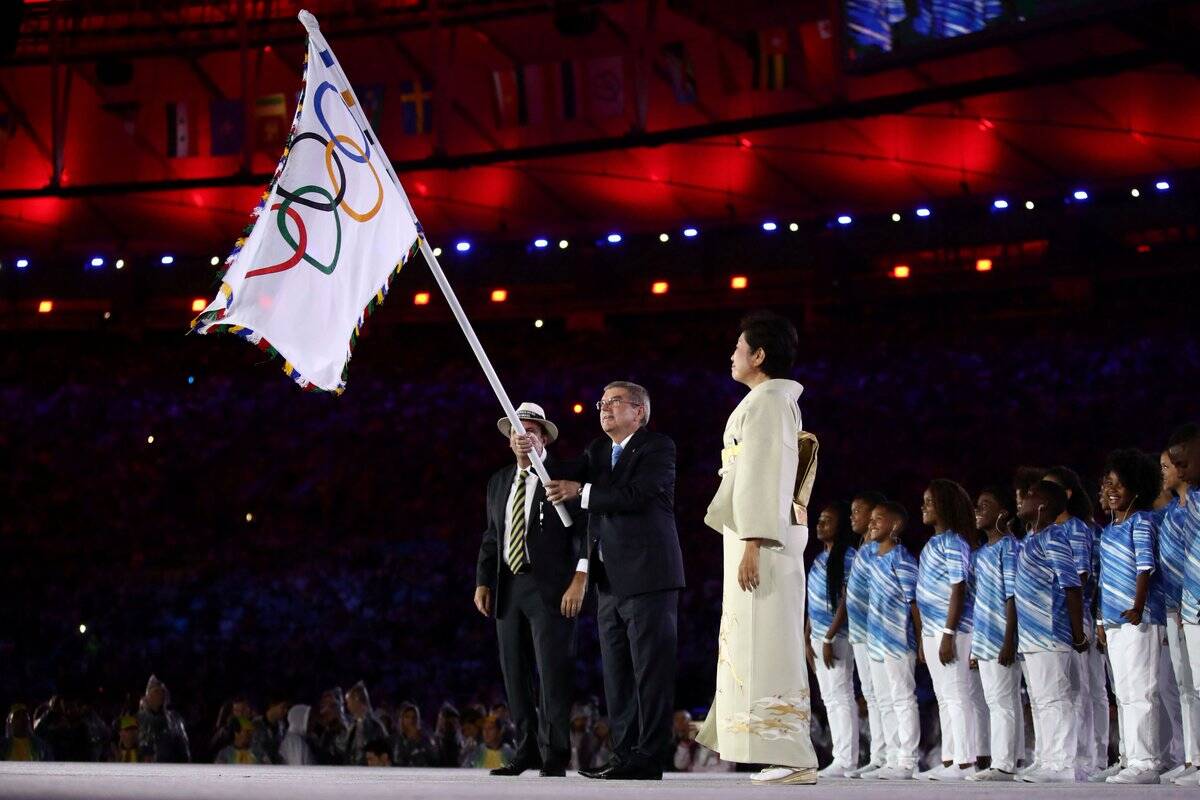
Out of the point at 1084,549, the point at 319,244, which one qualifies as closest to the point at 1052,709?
the point at 1084,549

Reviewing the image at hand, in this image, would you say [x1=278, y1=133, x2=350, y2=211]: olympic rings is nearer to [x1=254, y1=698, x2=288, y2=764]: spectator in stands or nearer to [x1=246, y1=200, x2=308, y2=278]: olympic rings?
[x1=246, y1=200, x2=308, y2=278]: olympic rings

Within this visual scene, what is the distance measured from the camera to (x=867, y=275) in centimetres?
1892

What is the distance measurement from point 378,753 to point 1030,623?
5.92 m

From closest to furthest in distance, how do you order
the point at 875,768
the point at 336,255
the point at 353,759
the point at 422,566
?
1. the point at 336,255
2. the point at 875,768
3. the point at 353,759
4. the point at 422,566

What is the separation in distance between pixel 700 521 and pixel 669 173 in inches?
197

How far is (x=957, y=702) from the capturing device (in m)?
6.97

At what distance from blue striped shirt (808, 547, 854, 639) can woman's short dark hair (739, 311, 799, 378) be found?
3015 millimetres

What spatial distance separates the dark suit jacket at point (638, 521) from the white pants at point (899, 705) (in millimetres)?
1926

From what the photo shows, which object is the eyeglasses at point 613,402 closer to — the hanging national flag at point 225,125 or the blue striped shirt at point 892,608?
the blue striped shirt at point 892,608

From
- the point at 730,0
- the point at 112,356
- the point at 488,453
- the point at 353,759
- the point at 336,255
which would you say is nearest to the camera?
the point at 336,255

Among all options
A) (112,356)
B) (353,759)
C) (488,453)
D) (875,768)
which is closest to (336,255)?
(875,768)

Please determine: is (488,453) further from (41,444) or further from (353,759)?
(353,759)

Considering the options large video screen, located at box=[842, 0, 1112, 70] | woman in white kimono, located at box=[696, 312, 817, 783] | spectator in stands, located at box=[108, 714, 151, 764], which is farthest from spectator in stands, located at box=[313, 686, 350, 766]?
large video screen, located at box=[842, 0, 1112, 70]

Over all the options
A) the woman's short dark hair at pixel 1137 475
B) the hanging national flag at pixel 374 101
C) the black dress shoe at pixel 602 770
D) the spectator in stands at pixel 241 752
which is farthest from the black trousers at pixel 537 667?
the hanging national flag at pixel 374 101
